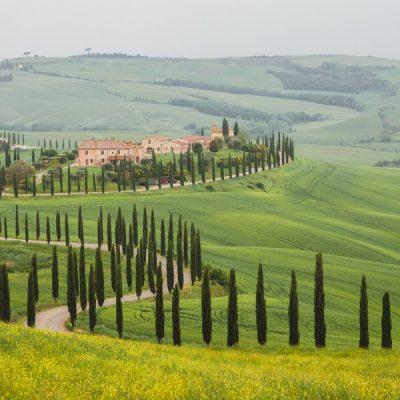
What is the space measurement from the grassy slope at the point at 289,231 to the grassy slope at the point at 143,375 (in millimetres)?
18320

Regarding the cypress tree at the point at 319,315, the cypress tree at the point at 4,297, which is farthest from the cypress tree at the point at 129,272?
the cypress tree at the point at 319,315

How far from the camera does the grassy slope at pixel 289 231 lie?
6838 cm

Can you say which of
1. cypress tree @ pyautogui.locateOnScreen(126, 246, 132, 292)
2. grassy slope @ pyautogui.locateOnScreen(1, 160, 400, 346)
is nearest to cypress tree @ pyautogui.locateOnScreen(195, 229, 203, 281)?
grassy slope @ pyautogui.locateOnScreen(1, 160, 400, 346)

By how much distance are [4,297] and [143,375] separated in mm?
32410

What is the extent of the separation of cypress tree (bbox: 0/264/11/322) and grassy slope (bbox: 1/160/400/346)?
805cm

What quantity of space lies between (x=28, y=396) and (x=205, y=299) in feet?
102

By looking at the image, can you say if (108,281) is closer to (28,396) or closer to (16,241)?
(16,241)

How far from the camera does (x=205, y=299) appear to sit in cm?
5816

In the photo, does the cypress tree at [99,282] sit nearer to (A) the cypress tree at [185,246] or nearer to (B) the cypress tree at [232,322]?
(A) the cypress tree at [185,246]

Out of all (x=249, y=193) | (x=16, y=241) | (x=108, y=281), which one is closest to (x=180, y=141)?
(x=249, y=193)

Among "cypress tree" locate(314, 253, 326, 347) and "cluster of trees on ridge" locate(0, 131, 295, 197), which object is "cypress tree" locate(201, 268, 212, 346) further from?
"cluster of trees on ridge" locate(0, 131, 295, 197)

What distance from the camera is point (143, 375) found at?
32344 millimetres

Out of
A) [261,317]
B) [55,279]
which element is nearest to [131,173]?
[55,279]

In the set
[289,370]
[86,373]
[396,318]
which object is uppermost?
[86,373]
